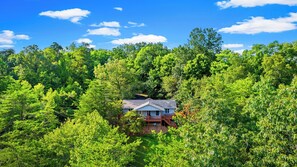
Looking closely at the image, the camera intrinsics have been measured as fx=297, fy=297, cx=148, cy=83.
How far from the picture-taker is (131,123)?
120ft

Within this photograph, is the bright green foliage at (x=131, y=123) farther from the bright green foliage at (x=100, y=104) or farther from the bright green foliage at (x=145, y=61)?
the bright green foliage at (x=145, y=61)

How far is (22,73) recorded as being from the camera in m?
47.2

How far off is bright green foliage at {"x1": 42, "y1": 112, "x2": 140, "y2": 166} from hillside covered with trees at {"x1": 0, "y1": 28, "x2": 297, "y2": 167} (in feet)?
0.25

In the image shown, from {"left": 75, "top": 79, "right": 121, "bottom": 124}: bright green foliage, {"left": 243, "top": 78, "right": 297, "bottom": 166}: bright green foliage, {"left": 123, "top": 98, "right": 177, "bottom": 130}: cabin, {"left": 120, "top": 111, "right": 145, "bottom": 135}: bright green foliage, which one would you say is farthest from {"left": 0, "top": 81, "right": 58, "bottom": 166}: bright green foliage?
{"left": 243, "top": 78, "right": 297, "bottom": 166}: bright green foliage

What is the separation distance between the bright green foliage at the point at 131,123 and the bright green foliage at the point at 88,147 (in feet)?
31.9

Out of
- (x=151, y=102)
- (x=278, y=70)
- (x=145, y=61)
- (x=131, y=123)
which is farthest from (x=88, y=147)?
(x=145, y=61)

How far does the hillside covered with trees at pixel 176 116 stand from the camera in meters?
15.3

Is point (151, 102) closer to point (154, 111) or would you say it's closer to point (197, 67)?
point (154, 111)

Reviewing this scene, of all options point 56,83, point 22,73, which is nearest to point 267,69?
point 56,83

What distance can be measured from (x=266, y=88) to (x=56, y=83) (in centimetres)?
3854

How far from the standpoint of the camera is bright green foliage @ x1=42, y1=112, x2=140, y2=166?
793 inches

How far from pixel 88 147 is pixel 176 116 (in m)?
8.74

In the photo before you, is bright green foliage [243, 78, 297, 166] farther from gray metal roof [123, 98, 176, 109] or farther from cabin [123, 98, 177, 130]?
gray metal roof [123, 98, 176, 109]

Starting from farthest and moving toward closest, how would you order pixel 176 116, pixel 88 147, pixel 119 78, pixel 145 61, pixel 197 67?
pixel 145 61 < pixel 197 67 < pixel 119 78 < pixel 176 116 < pixel 88 147
